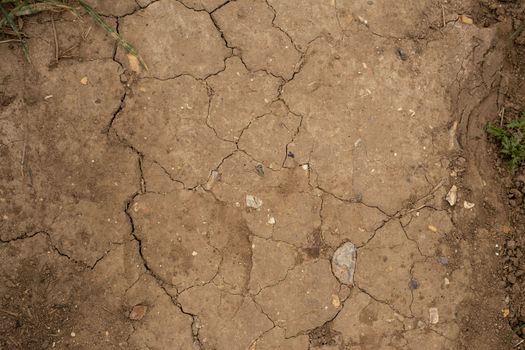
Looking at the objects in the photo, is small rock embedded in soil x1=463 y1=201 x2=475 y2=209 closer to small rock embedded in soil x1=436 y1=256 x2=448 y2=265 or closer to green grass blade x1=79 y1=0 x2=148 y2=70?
small rock embedded in soil x1=436 y1=256 x2=448 y2=265

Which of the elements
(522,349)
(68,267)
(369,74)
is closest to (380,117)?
(369,74)

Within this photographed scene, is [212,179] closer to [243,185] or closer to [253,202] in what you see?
[243,185]

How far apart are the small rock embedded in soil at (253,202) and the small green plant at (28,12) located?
4.03 feet

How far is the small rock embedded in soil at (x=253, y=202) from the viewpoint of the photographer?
3.21 m

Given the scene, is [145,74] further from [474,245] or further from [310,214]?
[474,245]

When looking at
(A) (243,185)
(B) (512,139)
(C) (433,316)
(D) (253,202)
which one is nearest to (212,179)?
(A) (243,185)

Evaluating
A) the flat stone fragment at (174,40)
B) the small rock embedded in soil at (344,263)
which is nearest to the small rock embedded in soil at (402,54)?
the flat stone fragment at (174,40)

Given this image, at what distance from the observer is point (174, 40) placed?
10.8ft

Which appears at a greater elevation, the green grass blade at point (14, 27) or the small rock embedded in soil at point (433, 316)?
the green grass blade at point (14, 27)

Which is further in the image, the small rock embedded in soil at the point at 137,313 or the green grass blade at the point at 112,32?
the green grass blade at the point at 112,32

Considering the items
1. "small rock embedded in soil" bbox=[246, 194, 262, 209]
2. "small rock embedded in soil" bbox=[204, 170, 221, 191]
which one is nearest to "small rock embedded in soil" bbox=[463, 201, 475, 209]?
"small rock embedded in soil" bbox=[246, 194, 262, 209]

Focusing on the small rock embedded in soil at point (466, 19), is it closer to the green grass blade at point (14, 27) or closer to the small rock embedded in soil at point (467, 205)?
the small rock embedded in soil at point (467, 205)

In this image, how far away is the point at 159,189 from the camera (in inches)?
125

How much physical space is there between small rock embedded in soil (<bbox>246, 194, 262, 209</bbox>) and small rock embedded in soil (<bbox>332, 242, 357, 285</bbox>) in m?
0.60
